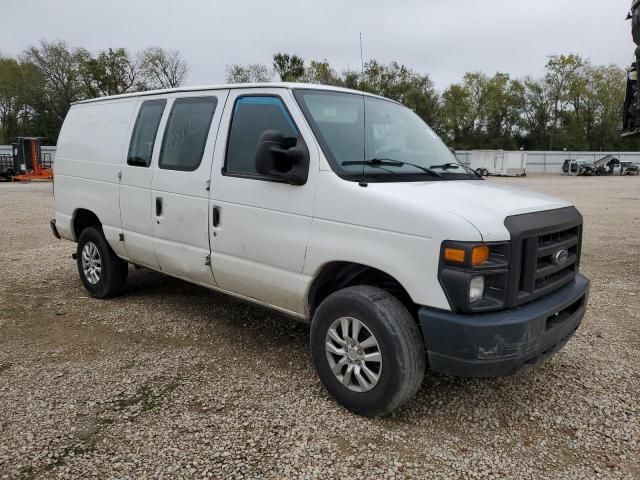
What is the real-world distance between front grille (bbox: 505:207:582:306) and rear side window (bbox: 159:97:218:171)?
8.35 feet

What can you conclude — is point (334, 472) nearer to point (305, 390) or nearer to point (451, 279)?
point (305, 390)

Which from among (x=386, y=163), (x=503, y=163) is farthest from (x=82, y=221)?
(x=503, y=163)

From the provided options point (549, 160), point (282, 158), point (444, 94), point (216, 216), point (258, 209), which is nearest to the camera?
point (282, 158)

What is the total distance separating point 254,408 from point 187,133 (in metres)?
Answer: 2.37

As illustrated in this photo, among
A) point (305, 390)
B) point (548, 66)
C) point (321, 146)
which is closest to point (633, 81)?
point (321, 146)

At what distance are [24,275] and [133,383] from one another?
4098 mm

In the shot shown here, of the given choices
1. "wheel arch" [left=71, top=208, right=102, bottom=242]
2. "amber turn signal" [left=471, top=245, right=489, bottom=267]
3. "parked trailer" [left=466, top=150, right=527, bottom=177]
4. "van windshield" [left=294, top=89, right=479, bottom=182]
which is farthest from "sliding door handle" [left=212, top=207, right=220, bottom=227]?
"parked trailer" [left=466, top=150, right=527, bottom=177]

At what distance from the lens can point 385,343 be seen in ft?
10.1

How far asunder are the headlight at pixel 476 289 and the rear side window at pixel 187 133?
2461 millimetres

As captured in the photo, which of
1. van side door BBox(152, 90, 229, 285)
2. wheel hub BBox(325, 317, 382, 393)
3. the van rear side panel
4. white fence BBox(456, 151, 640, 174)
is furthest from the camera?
white fence BBox(456, 151, 640, 174)

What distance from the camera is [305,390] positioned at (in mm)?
3697

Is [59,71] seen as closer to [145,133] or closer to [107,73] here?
[107,73]

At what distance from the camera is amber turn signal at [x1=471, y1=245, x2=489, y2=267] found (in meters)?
2.83

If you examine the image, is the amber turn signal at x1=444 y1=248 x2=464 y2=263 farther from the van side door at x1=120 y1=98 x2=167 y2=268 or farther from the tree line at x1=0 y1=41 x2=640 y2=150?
the tree line at x1=0 y1=41 x2=640 y2=150
